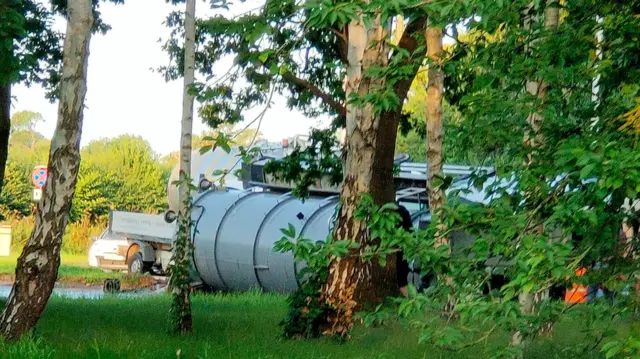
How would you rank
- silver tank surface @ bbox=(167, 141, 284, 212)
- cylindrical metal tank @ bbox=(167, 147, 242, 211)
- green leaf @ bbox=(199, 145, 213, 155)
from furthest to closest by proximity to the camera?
cylindrical metal tank @ bbox=(167, 147, 242, 211)
silver tank surface @ bbox=(167, 141, 284, 212)
green leaf @ bbox=(199, 145, 213, 155)

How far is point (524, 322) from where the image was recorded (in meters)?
7.02

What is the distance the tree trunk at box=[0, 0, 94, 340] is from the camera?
10375mm

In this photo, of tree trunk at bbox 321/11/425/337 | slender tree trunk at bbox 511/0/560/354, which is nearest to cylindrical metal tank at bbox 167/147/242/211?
tree trunk at bbox 321/11/425/337

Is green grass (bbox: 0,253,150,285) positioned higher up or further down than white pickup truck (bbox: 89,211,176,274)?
further down

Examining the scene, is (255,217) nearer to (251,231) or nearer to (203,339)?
(251,231)

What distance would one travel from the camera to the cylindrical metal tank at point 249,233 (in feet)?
79.2

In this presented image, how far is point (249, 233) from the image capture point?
82.8ft

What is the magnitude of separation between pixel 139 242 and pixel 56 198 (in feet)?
70.5

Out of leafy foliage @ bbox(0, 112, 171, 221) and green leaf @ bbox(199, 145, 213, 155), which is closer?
green leaf @ bbox(199, 145, 213, 155)

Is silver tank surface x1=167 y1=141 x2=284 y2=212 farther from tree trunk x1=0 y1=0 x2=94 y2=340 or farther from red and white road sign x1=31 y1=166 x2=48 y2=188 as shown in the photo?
tree trunk x1=0 y1=0 x2=94 y2=340

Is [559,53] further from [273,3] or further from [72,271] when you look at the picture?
[72,271]

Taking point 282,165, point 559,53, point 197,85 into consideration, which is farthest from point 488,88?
point 282,165

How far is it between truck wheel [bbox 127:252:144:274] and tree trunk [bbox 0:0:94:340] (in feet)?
70.0

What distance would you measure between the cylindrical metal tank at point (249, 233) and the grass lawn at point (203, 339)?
580cm
